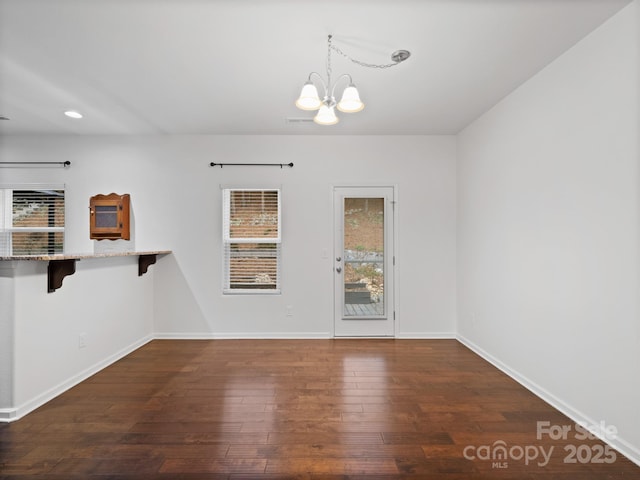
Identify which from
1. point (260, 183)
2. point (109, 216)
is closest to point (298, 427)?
point (260, 183)

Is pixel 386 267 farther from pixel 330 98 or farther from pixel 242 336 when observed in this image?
pixel 330 98

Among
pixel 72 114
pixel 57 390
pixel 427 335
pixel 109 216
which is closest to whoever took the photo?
pixel 57 390

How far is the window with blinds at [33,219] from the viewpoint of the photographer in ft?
13.7

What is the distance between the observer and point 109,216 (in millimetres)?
4113

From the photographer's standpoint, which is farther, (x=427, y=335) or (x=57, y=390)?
(x=427, y=335)

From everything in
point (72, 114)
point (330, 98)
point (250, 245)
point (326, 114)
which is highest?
point (72, 114)

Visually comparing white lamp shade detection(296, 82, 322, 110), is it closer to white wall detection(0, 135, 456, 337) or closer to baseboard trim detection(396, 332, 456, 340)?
white wall detection(0, 135, 456, 337)

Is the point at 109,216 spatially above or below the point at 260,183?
below

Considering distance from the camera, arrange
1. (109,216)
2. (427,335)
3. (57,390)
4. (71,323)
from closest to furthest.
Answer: (57,390) < (71,323) < (109,216) < (427,335)

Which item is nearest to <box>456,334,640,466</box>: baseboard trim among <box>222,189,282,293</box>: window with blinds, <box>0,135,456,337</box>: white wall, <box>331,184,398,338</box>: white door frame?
<box>0,135,456,337</box>: white wall

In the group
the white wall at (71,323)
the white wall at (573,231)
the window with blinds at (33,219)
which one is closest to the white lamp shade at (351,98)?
the white wall at (573,231)

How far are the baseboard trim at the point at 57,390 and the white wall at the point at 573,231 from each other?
4.04 metres

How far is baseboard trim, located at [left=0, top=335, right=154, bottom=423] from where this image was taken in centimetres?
223

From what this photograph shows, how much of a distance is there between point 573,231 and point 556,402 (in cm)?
134
